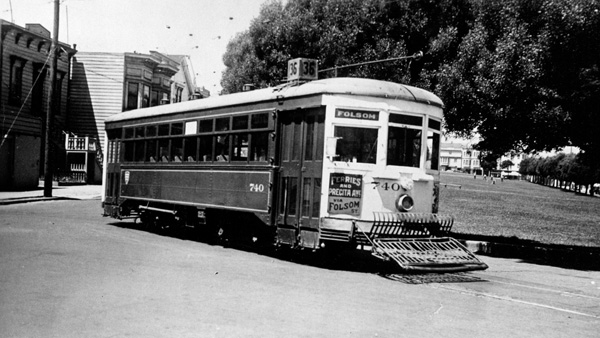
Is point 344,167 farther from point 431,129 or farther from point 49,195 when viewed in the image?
point 49,195

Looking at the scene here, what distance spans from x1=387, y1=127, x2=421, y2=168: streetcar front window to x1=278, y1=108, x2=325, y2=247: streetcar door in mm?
1174

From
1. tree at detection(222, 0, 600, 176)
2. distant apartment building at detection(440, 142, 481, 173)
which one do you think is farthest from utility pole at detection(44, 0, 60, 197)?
distant apartment building at detection(440, 142, 481, 173)

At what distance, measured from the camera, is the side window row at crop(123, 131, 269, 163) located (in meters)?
12.2

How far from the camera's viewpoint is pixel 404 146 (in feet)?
35.9

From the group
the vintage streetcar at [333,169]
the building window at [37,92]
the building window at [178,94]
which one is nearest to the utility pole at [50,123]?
the building window at [37,92]

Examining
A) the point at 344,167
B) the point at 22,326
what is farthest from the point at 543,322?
the point at 22,326

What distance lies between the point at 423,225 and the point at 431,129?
1.75m

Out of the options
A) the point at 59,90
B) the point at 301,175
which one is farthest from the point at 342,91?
the point at 59,90

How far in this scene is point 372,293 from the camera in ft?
27.9

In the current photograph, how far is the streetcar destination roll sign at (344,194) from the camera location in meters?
10.6

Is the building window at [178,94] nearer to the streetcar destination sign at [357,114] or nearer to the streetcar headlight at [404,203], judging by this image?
the streetcar destination sign at [357,114]

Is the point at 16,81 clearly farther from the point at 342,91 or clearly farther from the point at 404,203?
the point at 404,203

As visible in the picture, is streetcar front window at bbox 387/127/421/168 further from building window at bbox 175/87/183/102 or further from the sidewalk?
building window at bbox 175/87/183/102

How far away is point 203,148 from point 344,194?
4.24 m
